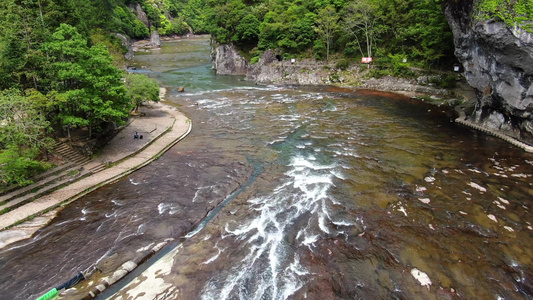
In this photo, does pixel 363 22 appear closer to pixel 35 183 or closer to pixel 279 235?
pixel 279 235

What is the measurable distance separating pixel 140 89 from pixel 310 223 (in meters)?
31.0

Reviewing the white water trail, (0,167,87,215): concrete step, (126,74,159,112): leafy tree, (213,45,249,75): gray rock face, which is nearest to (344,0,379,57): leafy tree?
(213,45,249,75): gray rock face

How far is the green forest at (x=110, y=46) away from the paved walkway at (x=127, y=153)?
208cm

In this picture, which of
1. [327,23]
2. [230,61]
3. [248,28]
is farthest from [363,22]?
[230,61]

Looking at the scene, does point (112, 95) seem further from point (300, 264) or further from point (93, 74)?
→ point (300, 264)

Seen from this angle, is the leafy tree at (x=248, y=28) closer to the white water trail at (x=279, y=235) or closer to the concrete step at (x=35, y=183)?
the white water trail at (x=279, y=235)

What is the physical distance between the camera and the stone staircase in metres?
19.2

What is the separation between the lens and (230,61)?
7262 cm

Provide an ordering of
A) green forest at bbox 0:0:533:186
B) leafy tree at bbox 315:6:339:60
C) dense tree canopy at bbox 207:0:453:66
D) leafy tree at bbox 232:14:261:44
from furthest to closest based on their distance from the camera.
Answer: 1. leafy tree at bbox 232:14:261:44
2. leafy tree at bbox 315:6:339:60
3. dense tree canopy at bbox 207:0:453:66
4. green forest at bbox 0:0:533:186

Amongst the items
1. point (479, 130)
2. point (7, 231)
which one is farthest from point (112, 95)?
point (479, 130)

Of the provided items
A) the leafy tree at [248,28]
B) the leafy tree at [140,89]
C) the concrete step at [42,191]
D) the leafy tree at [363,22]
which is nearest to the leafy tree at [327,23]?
the leafy tree at [363,22]

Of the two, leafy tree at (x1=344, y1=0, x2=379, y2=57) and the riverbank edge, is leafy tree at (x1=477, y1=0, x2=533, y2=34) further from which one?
leafy tree at (x1=344, y1=0, x2=379, y2=57)

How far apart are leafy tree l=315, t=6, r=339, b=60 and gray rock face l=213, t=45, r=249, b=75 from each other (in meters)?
20.9

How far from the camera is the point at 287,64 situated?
63594 mm
